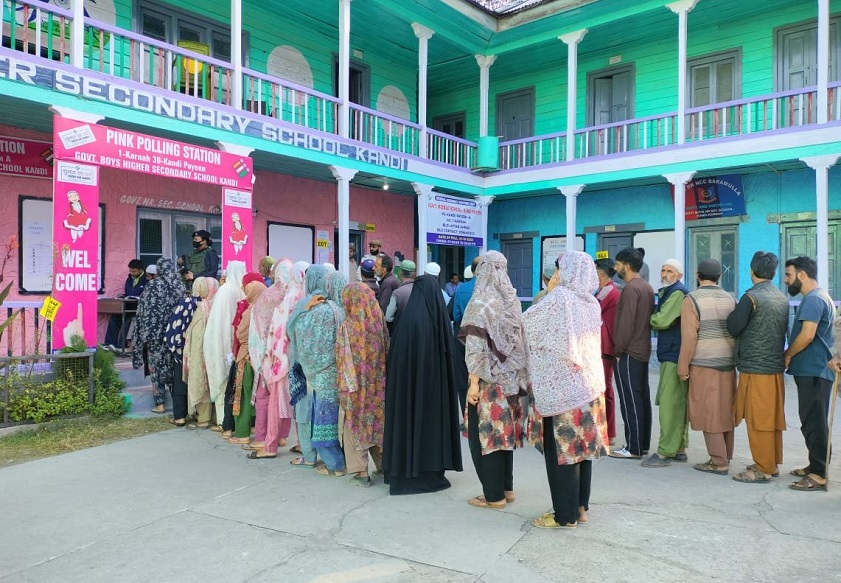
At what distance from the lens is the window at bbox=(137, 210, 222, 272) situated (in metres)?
9.82

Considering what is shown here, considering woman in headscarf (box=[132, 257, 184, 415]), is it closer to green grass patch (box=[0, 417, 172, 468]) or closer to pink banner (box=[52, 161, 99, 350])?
green grass patch (box=[0, 417, 172, 468])

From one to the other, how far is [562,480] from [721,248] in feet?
33.4

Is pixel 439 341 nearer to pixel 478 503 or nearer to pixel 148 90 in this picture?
pixel 478 503

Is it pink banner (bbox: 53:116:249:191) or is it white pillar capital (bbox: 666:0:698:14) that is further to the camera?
white pillar capital (bbox: 666:0:698:14)

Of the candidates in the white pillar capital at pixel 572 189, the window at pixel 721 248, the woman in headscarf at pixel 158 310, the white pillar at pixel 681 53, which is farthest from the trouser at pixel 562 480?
the window at pixel 721 248

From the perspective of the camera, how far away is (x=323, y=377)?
14.7 feet

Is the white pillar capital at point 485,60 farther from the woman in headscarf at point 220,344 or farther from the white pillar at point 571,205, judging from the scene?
the woman in headscarf at point 220,344

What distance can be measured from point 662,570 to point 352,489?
211 centimetres

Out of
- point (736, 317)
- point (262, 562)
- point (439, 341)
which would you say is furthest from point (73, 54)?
point (736, 317)

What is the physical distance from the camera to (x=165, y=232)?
1012 centimetres

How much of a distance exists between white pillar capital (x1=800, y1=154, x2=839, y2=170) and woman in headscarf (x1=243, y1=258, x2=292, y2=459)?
340 inches

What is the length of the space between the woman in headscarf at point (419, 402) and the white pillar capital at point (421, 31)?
8.93 metres

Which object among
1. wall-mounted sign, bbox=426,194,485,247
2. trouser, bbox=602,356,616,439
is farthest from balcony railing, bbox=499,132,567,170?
trouser, bbox=602,356,616,439

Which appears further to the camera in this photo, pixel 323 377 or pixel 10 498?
pixel 323 377
